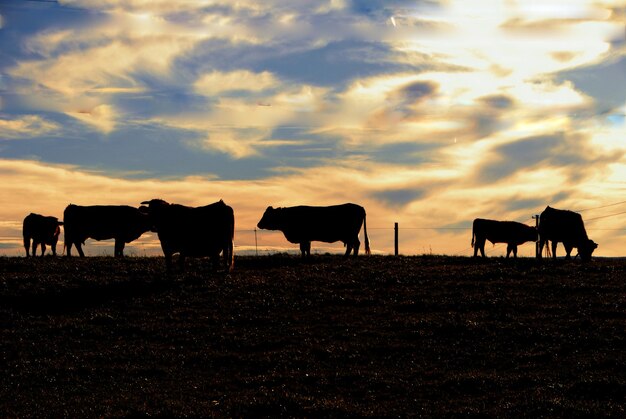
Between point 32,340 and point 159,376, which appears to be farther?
point 32,340

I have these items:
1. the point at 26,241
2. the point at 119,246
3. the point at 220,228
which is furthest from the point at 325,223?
the point at 26,241

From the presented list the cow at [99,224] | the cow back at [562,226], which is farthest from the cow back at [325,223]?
the cow back at [562,226]

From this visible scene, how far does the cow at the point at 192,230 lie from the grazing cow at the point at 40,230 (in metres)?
18.6

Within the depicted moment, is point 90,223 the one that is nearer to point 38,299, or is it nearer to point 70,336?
point 38,299

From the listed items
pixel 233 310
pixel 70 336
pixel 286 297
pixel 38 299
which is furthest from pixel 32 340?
pixel 286 297

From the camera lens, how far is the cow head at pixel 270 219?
145 feet

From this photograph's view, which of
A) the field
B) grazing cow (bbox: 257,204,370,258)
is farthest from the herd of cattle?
the field

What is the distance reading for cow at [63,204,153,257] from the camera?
43562 mm

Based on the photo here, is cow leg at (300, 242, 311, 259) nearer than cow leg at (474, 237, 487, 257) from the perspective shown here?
Yes

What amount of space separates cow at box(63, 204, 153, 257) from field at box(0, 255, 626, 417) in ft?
29.3

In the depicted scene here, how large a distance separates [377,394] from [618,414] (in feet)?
17.1

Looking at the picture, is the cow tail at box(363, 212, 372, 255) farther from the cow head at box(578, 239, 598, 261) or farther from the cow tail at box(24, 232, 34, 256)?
the cow tail at box(24, 232, 34, 256)

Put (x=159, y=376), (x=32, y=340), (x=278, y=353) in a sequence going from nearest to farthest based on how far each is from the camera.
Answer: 1. (x=159, y=376)
2. (x=278, y=353)
3. (x=32, y=340)

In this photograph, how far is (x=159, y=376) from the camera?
19375mm
